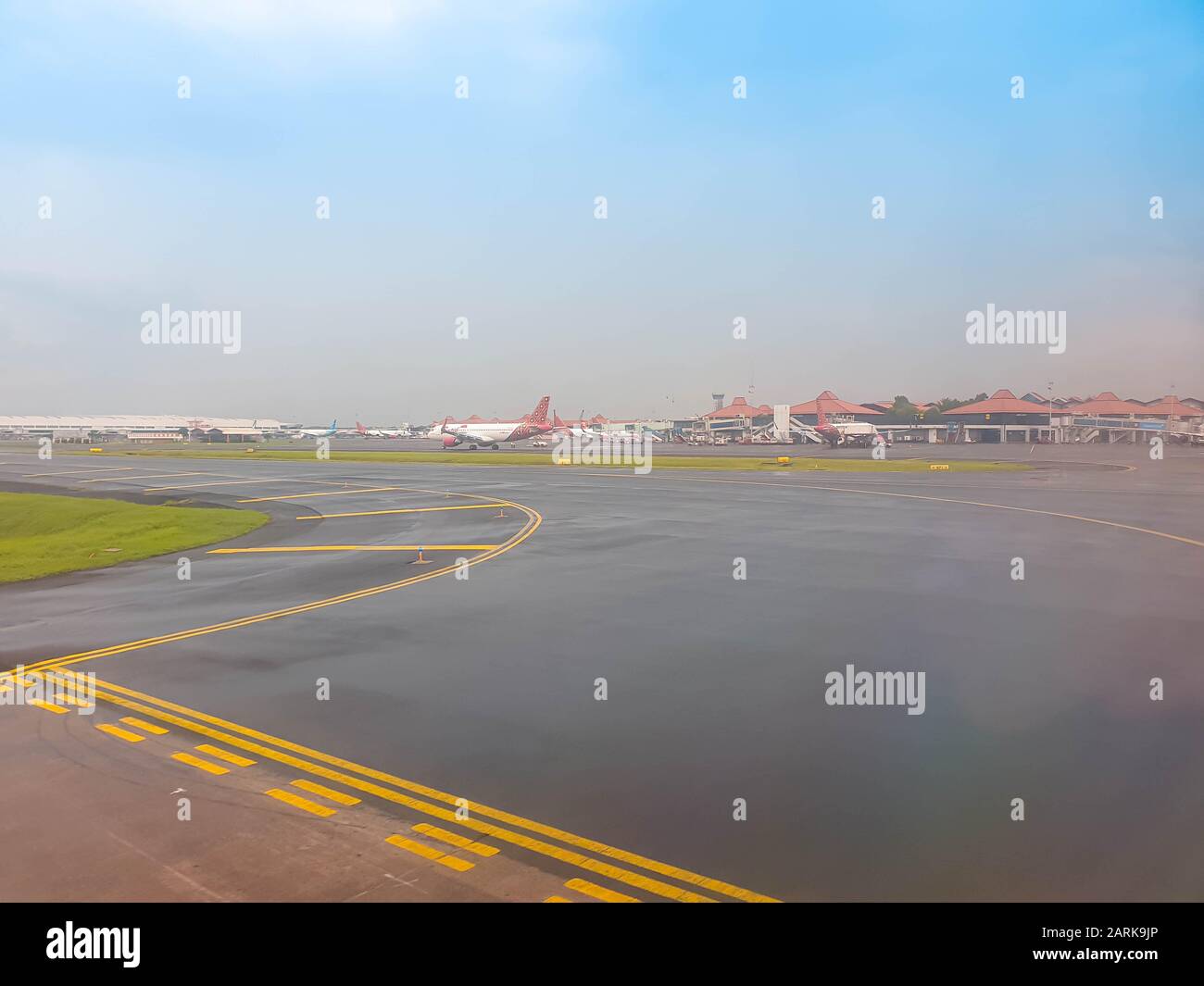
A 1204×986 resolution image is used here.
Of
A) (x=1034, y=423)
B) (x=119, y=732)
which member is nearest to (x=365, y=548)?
(x=119, y=732)

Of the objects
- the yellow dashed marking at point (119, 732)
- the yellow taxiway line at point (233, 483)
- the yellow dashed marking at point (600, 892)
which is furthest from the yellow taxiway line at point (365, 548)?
the yellow taxiway line at point (233, 483)

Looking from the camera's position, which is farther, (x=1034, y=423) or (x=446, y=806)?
(x=1034, y=423)

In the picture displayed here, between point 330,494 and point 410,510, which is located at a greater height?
point 330,494

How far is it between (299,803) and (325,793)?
1.00 ft

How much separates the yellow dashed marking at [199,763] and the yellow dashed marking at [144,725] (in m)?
0.91

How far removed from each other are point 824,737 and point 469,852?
464 centimetres

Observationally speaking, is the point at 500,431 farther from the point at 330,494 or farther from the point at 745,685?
the point at 745,685

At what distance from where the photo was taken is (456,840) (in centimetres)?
728

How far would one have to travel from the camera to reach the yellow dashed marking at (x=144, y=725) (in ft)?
33.5

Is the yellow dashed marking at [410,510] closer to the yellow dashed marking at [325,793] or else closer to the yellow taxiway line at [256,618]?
the yellow taxiway line at [256,618]

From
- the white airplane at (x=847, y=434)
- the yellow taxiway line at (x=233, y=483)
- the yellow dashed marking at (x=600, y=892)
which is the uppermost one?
the white airplane at (x=847, y=434)

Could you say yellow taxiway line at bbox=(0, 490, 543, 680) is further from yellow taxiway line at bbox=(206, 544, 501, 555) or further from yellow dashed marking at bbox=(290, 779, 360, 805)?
yellow dashed marking at bbox=(290, 779, 360, 805)

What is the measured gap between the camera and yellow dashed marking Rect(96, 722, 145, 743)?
9969mm
